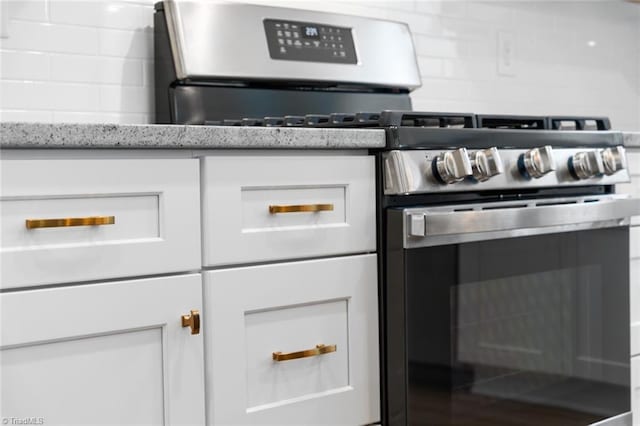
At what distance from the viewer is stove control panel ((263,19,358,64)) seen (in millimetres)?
2139

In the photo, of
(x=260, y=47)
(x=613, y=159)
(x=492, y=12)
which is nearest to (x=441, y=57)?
(x=492, y=12)

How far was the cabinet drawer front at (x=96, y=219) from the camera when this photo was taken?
117 centimetres

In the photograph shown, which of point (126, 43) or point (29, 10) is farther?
point (126, 43)

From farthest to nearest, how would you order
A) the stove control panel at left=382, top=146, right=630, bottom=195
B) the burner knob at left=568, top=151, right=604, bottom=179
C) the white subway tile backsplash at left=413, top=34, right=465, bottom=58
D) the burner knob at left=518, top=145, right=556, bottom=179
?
the white subway tile backsplash at left=413, top=34, right=465, bottom=58 → the burner knob at left=568, top=151, right=604, bottom=179 → the burner knob at left=518, top=145, right=556, bottom=179 → the stove control panel at left=382, top=146, right=630, bottom=195

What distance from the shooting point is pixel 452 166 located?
5.10 feet

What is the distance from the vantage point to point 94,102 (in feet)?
6.50

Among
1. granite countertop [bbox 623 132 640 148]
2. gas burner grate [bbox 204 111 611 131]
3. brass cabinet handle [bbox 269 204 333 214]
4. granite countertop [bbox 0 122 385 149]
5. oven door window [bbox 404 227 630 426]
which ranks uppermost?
gas burner grate [bbox 204 111 611 131]

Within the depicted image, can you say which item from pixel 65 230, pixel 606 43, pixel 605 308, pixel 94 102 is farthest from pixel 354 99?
pixel 606 43

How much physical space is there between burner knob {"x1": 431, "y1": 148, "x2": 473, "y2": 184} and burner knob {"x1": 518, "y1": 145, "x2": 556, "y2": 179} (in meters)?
0.20

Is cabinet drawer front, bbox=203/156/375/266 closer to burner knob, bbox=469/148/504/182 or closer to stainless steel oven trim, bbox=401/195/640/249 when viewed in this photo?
stainless steel oven trim, bbox=401/195/640/249

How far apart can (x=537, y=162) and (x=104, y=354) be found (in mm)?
936

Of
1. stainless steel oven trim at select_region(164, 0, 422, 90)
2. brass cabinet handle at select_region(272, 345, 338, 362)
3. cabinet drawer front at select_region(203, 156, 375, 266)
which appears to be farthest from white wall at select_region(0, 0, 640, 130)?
brass cabinet handle at select_region(272, 345, 338, 362)

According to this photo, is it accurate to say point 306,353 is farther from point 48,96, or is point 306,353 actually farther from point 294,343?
point 48,96

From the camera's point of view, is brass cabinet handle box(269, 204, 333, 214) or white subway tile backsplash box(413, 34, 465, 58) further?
white subway tile backsplash box(413, 34, 465, 58)
